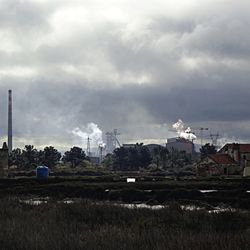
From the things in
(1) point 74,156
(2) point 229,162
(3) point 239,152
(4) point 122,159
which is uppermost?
(1) point 74,156

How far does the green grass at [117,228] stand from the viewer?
12078mm

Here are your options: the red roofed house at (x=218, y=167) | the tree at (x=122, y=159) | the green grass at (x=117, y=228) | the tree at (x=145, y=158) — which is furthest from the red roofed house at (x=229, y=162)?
the green grass at (x=117, y=228)

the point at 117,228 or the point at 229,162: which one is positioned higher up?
the point at 229,162

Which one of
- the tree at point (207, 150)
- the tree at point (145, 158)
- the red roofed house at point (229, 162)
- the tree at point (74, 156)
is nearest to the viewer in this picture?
the red roofed house at point (229, 162)

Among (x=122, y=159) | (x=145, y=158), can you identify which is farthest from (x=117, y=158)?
(x=145, y=158)

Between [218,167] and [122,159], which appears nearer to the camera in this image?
[218,167]

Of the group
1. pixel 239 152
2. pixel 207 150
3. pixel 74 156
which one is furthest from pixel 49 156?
pixel 239 152

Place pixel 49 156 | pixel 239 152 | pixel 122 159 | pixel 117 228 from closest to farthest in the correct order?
pixel 117 228, pixel 239 152, pixel 49 156, pixel 122 159

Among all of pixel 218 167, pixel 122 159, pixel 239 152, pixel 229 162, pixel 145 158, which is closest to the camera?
pixel 218 167

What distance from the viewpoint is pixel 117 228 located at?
604 inches

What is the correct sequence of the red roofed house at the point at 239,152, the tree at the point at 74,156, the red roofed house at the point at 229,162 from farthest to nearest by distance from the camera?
1. the tree at the point at 74,156
2. the red roofed house at the point at 239,152
3. the red roofed house at the point at 229,162

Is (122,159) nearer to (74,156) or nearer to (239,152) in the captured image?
(74,156)

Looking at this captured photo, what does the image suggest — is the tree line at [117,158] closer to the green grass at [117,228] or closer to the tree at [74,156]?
the tree at [74,156]

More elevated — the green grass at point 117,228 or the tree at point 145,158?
the tree at point 145,158
